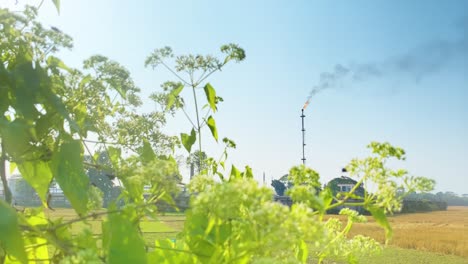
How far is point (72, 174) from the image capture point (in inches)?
46.9

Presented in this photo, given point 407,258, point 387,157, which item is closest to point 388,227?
point 387,157

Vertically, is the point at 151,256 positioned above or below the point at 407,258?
above

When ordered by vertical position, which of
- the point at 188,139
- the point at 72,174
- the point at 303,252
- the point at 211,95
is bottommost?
the point at 303,252

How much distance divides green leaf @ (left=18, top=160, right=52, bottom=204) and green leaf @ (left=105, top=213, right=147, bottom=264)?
0.52 meters

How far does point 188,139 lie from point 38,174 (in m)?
0.58

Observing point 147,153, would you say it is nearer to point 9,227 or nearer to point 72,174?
point 72,174

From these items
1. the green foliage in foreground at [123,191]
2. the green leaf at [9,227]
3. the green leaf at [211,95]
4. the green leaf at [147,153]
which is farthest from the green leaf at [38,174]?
the green leaf at [211,95]

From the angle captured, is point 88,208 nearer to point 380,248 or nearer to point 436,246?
point 380,248

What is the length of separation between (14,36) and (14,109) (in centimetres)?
21

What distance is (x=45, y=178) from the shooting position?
1.40 metres

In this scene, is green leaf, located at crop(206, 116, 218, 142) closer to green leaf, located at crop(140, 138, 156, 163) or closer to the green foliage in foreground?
the green foliage in foreground

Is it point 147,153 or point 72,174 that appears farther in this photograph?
point 147,153

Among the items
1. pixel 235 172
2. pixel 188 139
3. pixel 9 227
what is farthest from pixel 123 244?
pixel 188 139

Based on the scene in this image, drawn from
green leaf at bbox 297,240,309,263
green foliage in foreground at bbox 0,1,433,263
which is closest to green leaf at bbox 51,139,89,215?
green foliage in foreground at bbox 0,1,433,263
